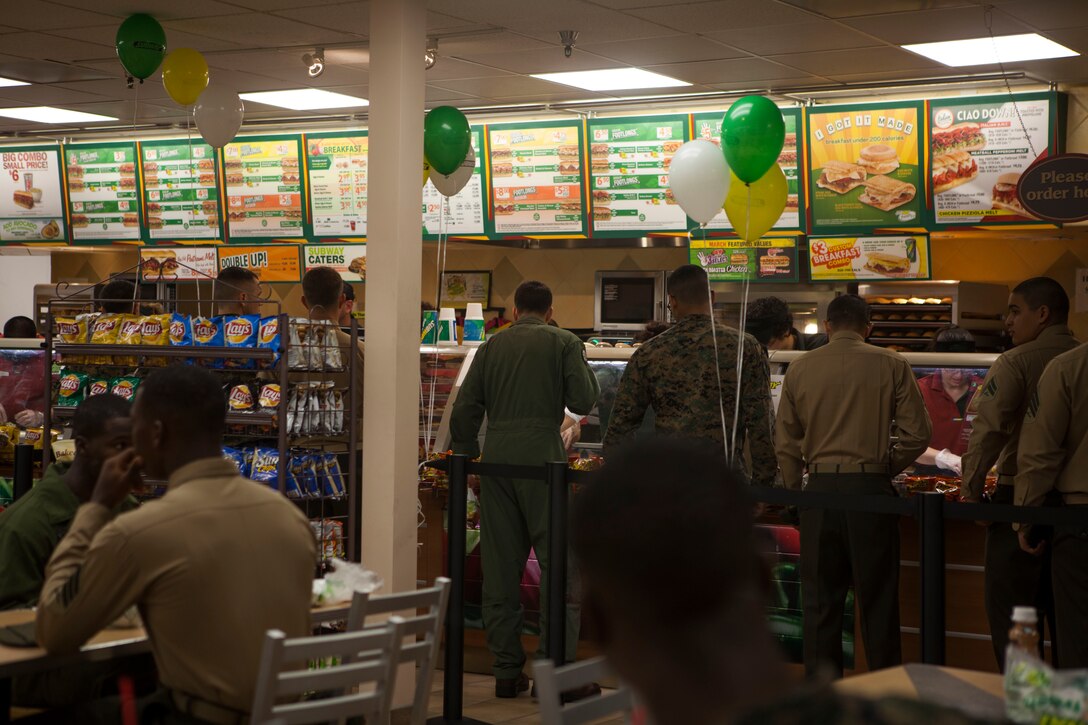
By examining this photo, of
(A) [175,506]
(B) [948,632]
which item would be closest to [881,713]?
(A) [175,506]

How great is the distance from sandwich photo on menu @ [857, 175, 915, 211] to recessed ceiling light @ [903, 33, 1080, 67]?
0.86 meters

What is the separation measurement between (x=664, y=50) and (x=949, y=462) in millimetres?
2525

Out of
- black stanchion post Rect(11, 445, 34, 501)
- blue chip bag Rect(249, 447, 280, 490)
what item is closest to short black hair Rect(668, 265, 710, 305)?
blue chip bag Rect(249, 447, 280, 490)

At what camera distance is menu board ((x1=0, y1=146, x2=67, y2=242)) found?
9.87 meters

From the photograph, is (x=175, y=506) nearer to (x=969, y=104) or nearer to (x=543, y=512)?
(x=543, y=512)

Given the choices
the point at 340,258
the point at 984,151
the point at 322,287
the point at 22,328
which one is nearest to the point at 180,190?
the point at 340,258

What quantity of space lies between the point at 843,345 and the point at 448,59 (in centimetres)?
273

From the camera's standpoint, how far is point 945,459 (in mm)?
5848

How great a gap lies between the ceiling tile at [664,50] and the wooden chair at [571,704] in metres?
4.17

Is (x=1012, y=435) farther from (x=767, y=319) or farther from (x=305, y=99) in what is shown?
(x=305, y=99)

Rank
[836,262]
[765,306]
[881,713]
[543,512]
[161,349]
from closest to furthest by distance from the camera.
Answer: [881,713], [161,349], [543,512], [765,306], [836,262]

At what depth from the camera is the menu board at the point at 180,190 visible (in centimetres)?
934

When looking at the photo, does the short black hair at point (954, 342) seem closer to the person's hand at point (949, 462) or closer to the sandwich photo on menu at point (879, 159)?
the sandwich photo on menu at point (879, 159)

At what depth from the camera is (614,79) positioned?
7316 millimetres
